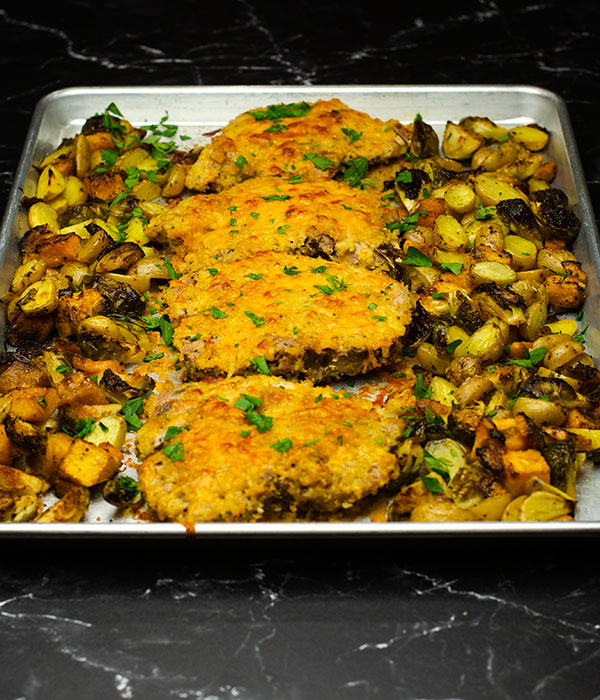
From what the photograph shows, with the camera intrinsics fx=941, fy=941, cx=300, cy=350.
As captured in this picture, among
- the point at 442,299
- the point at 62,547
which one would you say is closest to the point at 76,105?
the point at 442,299

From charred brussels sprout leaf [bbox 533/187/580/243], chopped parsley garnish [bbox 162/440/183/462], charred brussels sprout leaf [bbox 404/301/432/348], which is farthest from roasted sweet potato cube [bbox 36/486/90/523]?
charred brussels sprout leaf [bbox 533/187/580/243]

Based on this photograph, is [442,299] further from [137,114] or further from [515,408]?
[137,114]

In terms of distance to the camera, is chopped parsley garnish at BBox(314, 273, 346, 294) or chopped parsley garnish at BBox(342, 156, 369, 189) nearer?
chopped parsley garnish at BBox(314, 273, 346, 294)

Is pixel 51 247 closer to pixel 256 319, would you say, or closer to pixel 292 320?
pixel 256 319

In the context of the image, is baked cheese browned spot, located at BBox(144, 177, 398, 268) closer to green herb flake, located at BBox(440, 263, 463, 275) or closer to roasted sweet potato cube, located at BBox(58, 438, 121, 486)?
green herb flake, located at BBox(440, 263, 463, 275)

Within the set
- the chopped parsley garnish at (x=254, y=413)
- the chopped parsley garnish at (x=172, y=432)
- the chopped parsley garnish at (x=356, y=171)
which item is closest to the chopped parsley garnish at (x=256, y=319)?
the chopped parsley garnish at (x=254, y=413)

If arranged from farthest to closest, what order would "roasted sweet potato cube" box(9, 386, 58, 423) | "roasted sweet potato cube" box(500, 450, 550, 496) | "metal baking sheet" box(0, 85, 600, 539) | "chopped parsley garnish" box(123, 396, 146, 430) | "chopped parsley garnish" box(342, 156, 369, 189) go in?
1. "chopped parsley garnish" box(342, 156, 369, 189)
2. "metal baking sheet" box(0, 85, 600, 539)
3. "chopped parsley garnish" box(123, 396, 146, 430)
4. "roasted sweet potato cube" box(9, 386, 58, 423)
5. "roasted sweet potato cube" box(500, 450, 550, 496)
